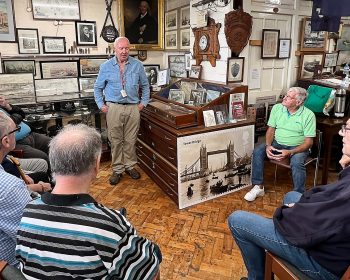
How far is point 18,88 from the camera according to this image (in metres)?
3.81

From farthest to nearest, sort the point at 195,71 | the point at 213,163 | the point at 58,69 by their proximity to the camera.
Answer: the point at 58,69 → the point at 195,71 → the point at 213,163

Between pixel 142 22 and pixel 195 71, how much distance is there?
1424 millimetres

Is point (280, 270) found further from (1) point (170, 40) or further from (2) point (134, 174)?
(1) point (170, 40)

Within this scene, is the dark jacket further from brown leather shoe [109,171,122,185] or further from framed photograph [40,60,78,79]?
framed photograph [40,60,78,79]

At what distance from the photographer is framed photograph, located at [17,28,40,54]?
3.79 metres

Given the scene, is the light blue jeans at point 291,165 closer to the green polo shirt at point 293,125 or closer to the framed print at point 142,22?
the green polo shirt at point 293,125

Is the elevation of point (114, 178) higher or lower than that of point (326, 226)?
lower

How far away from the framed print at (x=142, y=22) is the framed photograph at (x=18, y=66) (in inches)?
54.5

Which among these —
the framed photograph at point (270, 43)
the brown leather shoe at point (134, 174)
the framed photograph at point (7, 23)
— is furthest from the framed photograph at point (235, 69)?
the framed photograph at point (7, 23)

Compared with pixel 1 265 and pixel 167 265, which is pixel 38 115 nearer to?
pixel 167 265

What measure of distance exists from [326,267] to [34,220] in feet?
4.03

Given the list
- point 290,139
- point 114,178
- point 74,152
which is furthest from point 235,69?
point 74,152

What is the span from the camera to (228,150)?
119 inches

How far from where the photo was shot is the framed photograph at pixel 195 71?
364cm
